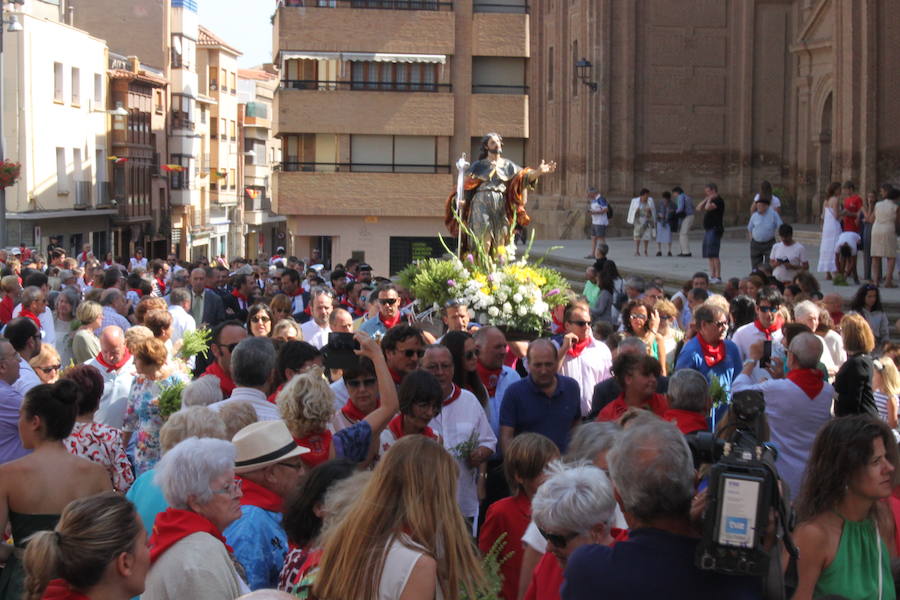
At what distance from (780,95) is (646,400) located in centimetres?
2713

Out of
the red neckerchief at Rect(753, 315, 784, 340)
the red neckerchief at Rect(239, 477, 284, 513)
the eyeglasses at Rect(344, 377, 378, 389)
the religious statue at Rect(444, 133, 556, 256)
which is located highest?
the religious statue at Rect(444, 133, 556, 256)

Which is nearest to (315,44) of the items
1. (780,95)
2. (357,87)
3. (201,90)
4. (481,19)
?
(357,87)

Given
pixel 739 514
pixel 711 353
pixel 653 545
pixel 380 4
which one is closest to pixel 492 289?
pixel 711 353

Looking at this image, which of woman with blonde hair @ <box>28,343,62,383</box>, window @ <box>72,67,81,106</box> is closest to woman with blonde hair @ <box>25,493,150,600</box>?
woman with blonde hair @ <box>28,343,62,383</box>

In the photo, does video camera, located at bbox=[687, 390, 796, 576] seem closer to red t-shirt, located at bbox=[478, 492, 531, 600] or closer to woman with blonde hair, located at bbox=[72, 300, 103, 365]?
red t-shirt, located at bbox=[478, 492, 531, 600]

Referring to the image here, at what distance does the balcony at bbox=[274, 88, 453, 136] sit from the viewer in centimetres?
4609

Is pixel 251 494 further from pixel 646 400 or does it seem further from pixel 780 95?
pixel 780 95

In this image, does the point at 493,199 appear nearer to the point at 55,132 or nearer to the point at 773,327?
the point at 773,327

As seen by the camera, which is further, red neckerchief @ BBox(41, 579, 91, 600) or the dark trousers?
the dark trousers

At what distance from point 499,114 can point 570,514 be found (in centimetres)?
4304

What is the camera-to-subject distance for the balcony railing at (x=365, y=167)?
46.5m

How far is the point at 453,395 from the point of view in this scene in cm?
784

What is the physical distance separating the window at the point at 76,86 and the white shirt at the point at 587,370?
151 feet

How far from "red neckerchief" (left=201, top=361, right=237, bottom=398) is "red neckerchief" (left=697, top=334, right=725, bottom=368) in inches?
138
